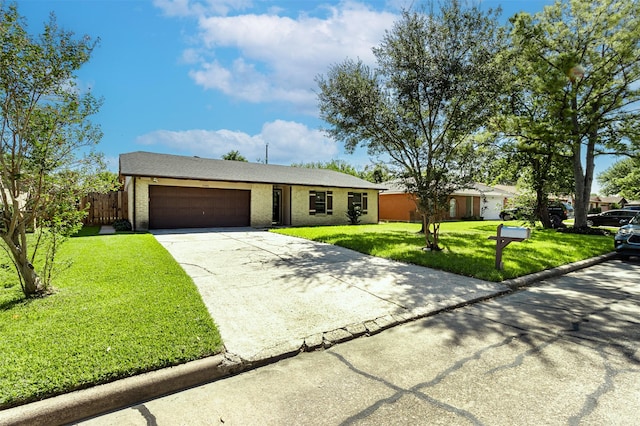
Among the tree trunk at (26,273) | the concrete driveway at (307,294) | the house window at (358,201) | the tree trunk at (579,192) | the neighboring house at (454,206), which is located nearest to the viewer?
the concrete driveway at (307,294)

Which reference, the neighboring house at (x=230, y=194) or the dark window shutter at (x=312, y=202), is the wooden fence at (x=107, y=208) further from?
the dark window shutter at (x=312, y=202)

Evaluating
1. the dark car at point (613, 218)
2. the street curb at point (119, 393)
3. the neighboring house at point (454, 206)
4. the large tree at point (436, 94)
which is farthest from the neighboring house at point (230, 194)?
the dark car at point (613, 218)

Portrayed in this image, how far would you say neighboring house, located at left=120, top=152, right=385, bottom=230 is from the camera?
15227 millimetres

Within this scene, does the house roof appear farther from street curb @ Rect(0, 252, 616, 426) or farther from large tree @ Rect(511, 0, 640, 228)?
street curb @ Rect(0, 252, 616, 426)

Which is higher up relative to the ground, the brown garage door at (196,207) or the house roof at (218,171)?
the house roof at (218,171)

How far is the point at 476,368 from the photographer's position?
9.81 feet

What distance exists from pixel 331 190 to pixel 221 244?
1156cm

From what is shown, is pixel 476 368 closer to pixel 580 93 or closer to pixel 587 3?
pixel 580 93

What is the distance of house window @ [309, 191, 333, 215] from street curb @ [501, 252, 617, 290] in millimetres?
14112

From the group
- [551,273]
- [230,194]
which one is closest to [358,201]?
[230,194]

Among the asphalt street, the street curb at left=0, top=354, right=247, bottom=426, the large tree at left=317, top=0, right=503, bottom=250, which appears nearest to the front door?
the large tree at left=317, top=0, right=503, bottom=250

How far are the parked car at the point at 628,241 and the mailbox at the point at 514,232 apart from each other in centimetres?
538

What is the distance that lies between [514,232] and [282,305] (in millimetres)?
5012

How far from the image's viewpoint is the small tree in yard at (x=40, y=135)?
12.6ft
